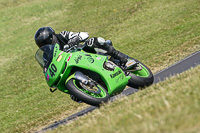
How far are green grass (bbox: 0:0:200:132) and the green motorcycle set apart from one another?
7.86 ft

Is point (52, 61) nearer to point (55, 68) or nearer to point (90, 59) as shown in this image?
point (55, 68)

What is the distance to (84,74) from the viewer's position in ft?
22.8

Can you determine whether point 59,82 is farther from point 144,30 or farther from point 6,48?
point 6,48

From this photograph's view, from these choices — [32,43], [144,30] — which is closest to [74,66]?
[144,30]

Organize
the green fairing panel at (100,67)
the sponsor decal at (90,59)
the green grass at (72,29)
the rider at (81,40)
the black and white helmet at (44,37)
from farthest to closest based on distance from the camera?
the green grass at (72,29), the black and white helmet at (44,37), the rider at (81,40), the sponsor decal at (90,59), the green fairing panel at (100,67)

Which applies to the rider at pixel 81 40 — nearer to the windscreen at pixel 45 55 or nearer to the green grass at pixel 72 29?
the windscreen at pixel 45 55

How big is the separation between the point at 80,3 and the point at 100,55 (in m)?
28.0

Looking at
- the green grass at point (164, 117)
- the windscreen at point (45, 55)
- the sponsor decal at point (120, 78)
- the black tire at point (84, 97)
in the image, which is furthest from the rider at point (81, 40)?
the green grass at point (164, 117)

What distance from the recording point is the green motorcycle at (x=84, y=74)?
6434 mm

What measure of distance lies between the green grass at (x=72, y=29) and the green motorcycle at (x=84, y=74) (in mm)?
2397

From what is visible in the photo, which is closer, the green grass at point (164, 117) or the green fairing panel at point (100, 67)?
the green grass at point (164, 117)

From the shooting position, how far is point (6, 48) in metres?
26.2

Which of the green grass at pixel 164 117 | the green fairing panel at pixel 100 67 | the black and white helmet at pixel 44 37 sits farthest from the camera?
the black and white helmet at pixel 44 37

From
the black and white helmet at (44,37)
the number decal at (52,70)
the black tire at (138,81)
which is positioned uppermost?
the black and white helmet at (44,37)
